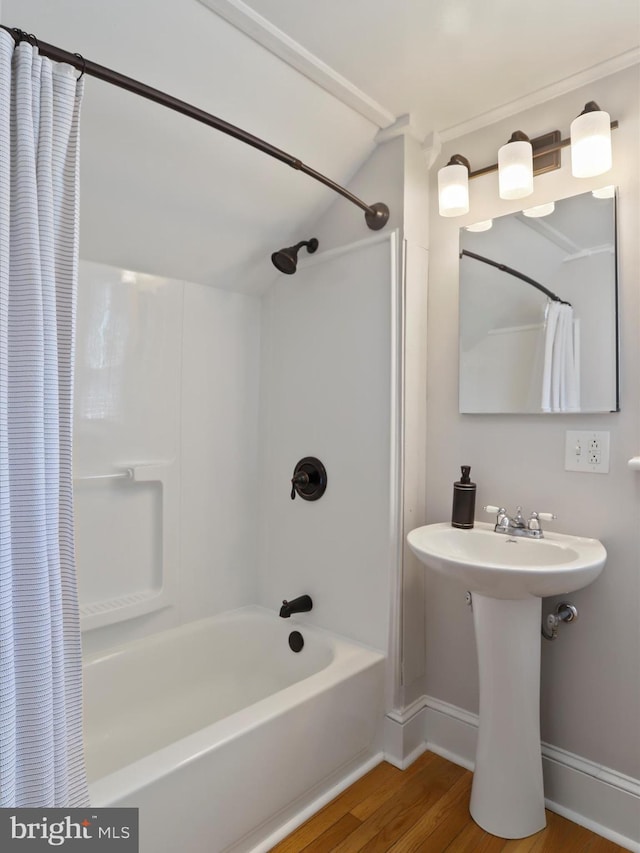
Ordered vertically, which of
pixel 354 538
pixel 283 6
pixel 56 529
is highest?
pixel 283 6

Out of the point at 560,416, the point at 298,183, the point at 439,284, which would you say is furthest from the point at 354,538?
the point at 298,183

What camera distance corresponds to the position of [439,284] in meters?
2.04

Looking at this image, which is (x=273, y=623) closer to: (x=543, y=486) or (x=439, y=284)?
(x=543, y=486)

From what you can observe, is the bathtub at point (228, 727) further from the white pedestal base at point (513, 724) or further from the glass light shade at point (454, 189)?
the glass light shade at point (454, 189)

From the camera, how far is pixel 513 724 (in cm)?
156

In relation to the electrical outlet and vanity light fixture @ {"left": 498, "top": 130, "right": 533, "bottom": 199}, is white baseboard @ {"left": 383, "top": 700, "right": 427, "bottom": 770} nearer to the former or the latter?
the electrical outlet

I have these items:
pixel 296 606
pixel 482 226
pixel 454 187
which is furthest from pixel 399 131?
pixel 296 606

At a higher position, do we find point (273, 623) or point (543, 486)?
point (543, 486)

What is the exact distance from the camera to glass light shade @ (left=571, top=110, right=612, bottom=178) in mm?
1512

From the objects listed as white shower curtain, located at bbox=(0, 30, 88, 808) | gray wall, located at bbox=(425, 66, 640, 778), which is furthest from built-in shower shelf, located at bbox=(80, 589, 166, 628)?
gray wall, located at bbox=(425, 66, 640, 778)

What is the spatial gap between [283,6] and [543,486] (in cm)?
165

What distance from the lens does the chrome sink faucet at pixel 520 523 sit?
1688mm

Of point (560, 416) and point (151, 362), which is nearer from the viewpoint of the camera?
point (560, 416)

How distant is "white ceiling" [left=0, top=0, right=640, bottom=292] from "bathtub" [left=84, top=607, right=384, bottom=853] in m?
1.57
